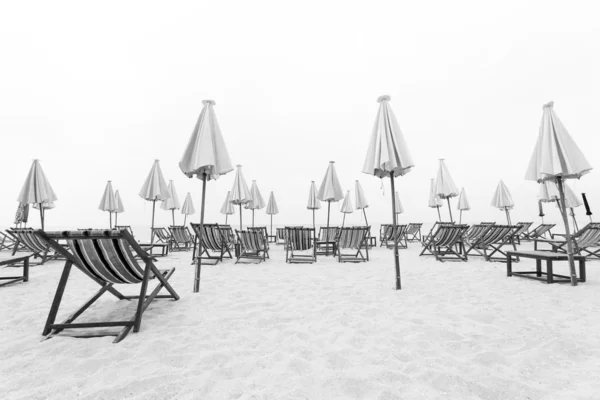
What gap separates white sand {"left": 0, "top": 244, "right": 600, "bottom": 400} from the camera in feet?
4.73

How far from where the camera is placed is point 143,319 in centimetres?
256

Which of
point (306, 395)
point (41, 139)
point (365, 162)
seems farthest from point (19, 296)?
point (41, 139)

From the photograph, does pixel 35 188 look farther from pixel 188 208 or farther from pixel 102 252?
pixel 102 252

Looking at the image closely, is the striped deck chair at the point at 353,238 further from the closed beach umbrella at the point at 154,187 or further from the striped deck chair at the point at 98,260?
the closed beach umbrella at the point at 154,187

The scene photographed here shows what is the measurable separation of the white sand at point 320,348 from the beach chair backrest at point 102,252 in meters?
0.52

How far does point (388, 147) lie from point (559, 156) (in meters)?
2.72

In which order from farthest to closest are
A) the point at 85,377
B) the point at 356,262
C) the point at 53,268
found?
1. the point at 356,262
2. the point at 53,268
3. the point at 85,377

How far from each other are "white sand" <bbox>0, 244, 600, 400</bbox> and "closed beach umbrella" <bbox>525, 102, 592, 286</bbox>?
5.60 feet

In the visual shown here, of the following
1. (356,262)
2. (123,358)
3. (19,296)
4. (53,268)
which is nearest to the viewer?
(123,358)

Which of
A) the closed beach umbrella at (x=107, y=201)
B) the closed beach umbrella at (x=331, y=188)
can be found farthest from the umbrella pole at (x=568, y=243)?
the closed beach umbrella at (x=107, y=201)

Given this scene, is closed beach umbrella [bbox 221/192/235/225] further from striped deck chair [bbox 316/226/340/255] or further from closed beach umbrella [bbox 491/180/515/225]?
closed beach umbrella [bbox 491/180/515/225]

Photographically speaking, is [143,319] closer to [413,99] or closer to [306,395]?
[306,395]

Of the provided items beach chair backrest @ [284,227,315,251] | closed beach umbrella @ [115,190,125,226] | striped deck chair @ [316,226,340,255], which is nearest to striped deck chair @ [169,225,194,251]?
closed beach umbrella @ [115,190,125,226]

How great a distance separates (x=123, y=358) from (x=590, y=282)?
20.6 ft
